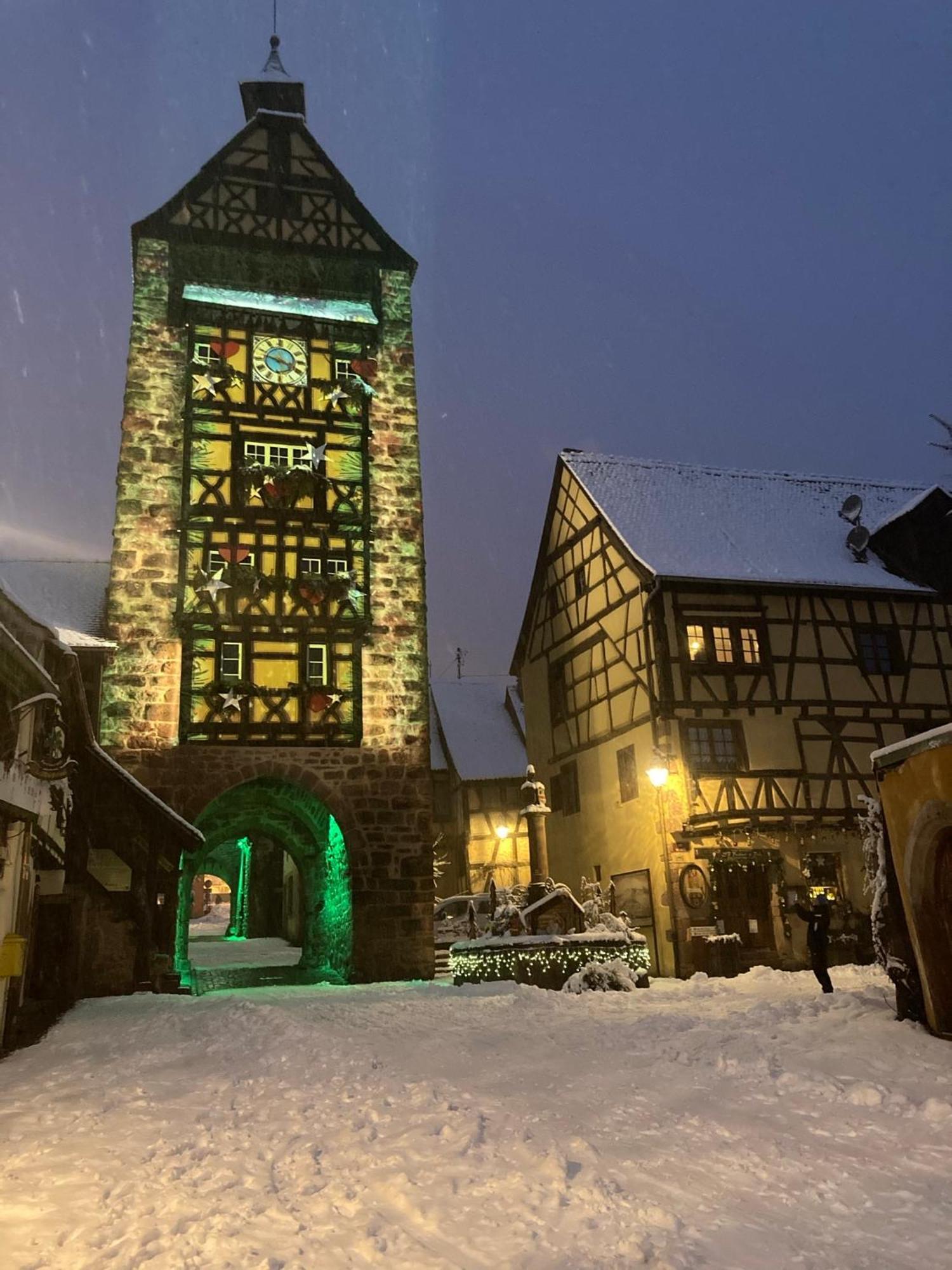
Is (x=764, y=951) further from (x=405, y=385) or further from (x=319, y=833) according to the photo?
(x=405, y=385)

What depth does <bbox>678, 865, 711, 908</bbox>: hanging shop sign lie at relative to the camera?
19.4 m

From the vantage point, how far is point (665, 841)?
19750 mm

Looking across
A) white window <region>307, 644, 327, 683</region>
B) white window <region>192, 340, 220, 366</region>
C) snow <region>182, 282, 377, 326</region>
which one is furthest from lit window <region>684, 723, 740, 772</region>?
white window <region>192, 340, 220, 366</region>

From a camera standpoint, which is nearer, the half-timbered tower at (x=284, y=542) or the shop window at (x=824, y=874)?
the half-timbered tower at (x=284, y=542)

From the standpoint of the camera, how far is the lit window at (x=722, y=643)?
2145 centimetres

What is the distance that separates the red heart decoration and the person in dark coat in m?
12.4

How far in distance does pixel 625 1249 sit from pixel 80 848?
43.2 ft

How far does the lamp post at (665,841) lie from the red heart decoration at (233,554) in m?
9.50

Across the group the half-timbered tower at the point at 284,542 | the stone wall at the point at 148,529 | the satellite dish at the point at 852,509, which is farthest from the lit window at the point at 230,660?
the satellite dish at the point at 852,509

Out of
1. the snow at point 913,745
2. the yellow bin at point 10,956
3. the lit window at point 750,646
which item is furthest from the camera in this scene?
the lit window at point 750,646

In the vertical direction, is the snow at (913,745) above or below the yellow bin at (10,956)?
above

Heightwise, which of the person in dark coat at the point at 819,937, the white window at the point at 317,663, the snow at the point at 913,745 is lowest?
the person in dark coat at the point at 819,937

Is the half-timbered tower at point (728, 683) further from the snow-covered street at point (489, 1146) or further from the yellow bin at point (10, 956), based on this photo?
the yellow bin at point (10, 956)

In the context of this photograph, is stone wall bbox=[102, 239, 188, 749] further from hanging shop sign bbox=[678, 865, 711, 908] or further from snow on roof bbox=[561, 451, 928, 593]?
hanging shop sign bbox=[678, 865, 711, 908]
